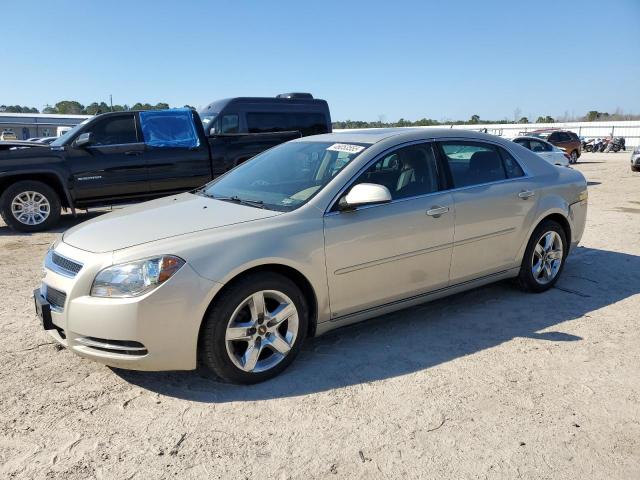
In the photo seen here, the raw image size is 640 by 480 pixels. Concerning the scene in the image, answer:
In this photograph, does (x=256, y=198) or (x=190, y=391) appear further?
(x=256, y=198)

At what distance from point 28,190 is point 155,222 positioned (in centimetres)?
593

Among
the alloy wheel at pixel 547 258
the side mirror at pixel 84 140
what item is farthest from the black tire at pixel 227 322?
the side mirror at pixel 84 140

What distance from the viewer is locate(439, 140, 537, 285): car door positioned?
4.28m

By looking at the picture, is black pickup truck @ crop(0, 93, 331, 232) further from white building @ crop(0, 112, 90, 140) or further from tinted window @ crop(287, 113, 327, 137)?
white building @ crop(0, 112, 90, 140)

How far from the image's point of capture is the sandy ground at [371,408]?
2564 mm

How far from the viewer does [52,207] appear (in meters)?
8.44

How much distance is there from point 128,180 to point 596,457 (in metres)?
7.81

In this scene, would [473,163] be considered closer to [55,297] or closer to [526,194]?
[526,194]

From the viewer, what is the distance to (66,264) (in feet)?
10.7

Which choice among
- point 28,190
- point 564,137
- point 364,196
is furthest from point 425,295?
point 564,137

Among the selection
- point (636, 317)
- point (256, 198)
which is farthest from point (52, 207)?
point (636, 317)

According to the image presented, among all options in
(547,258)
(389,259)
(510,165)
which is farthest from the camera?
(547,258)

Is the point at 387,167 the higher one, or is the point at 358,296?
the point at 387,167

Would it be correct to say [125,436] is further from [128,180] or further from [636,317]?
[128,180]
